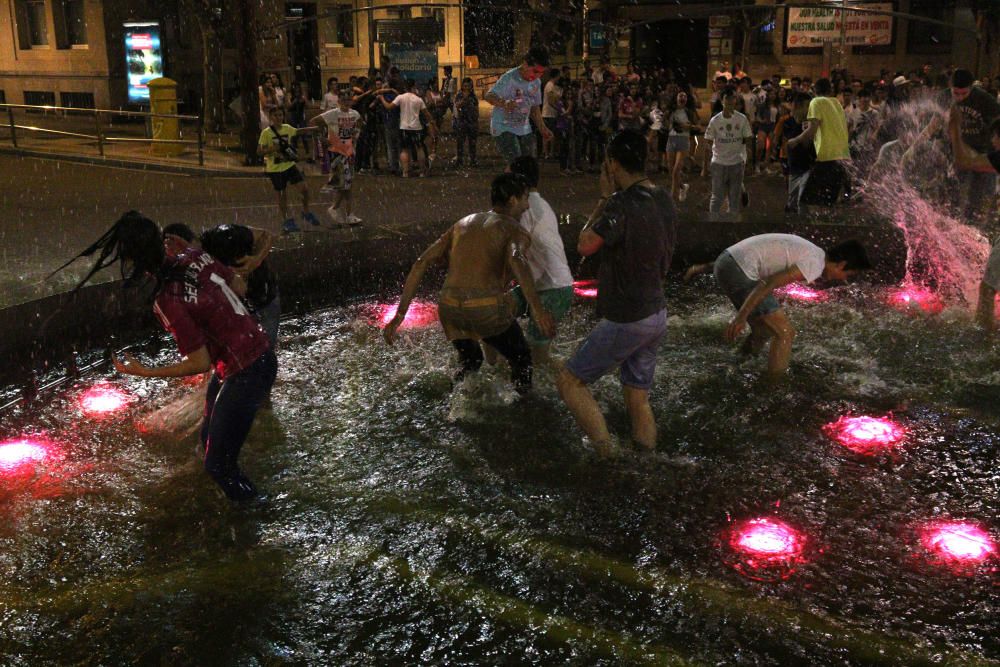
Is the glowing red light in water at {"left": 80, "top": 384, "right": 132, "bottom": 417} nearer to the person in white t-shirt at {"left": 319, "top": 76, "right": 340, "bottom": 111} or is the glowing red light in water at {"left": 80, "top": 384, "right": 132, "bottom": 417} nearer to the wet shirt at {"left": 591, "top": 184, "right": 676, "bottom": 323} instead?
the wet shirt at {"left": 591, "top": 184, "right": 676, "bottom": 323}

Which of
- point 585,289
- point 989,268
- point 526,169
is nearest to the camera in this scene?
point 526,169

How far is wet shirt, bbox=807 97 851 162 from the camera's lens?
1161cm

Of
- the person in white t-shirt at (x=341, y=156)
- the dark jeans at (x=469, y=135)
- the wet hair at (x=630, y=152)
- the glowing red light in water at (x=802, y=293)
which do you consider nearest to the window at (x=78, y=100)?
the dark jeans at (x=469, y=135)

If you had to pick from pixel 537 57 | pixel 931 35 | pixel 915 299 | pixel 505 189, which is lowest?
pixel 915 299

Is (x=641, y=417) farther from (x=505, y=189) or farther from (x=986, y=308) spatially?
(x=986, y=308)

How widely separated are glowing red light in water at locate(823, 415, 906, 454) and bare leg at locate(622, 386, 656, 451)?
1.20m

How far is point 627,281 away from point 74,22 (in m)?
29.5

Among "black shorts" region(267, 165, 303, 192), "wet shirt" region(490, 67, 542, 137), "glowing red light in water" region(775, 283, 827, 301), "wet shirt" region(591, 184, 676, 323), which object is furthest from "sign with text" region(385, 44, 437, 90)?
"wet shirt" region(591, 184, 676, 323)

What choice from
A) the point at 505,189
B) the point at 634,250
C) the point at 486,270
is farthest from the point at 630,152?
the point at 486,270

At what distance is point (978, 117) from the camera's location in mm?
9570

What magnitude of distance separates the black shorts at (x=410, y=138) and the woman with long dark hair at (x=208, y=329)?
43.1 ft

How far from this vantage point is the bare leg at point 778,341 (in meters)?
6.59

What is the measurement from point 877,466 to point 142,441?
168 inches

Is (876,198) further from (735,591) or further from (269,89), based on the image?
(269,89)
